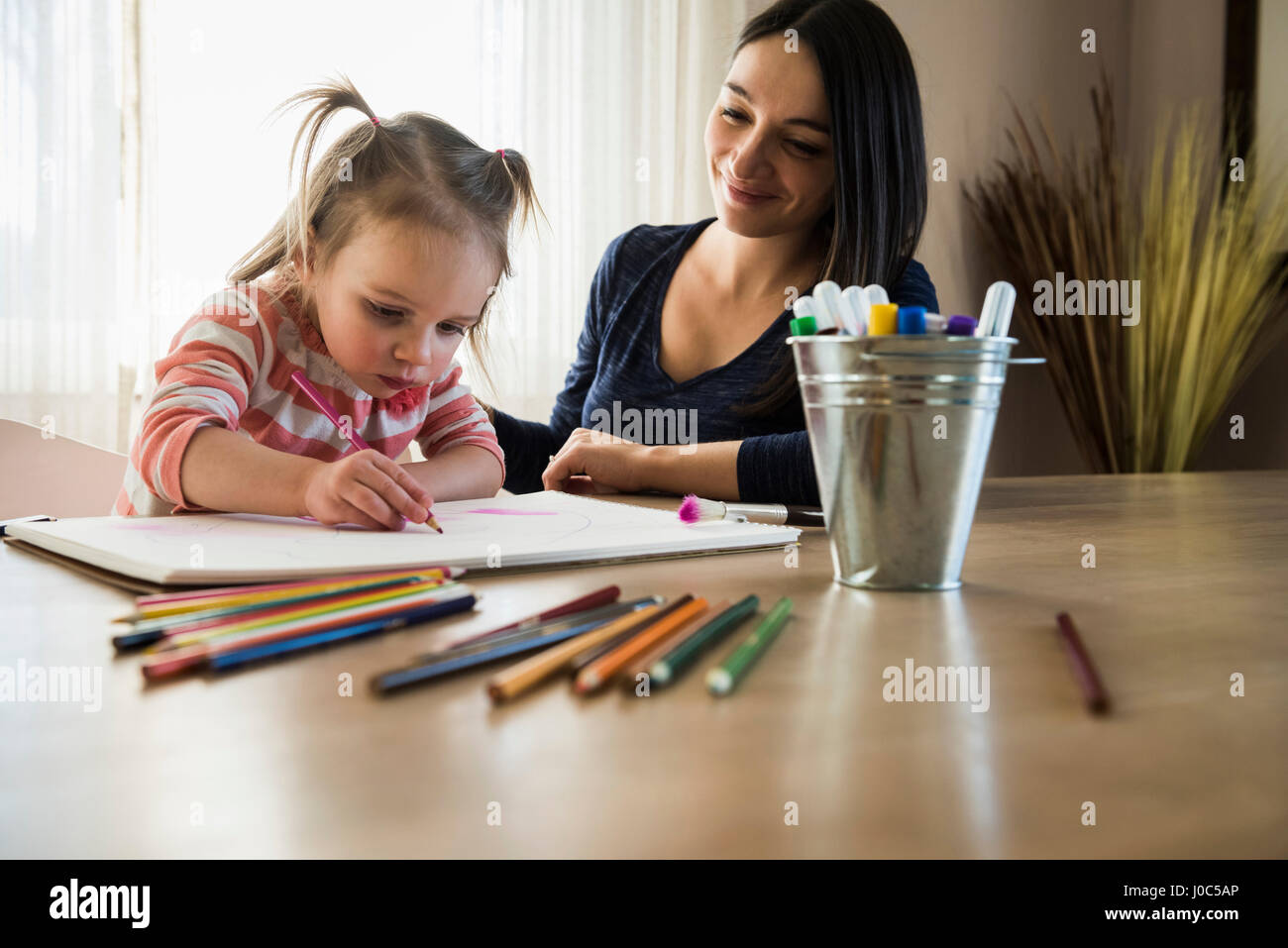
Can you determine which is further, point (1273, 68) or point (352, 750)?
point (1273, 68)

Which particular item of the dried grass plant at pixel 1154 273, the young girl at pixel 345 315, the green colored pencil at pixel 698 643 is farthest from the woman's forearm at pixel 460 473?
the dried grass plant at pixel 1154 273

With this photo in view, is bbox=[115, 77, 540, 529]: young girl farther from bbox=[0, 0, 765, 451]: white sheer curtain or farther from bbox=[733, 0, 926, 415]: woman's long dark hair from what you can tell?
bbox=[0, 0, 765, 451]: white sheer curtain

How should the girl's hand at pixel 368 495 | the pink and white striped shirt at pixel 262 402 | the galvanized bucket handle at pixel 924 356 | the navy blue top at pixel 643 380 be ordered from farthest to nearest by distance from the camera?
the navy blue top at pixel 643 380 < the pink and white striped shirt at pixel 262 402 < the girl's hand at pixel 368 495 < the galvanized bucket handle at pixel 924 356

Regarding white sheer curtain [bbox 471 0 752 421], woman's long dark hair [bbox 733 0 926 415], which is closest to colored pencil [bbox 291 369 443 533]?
woman's long dark hair [bbox 733 0 926 415]

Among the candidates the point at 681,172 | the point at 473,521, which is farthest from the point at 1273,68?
the point at 473,521

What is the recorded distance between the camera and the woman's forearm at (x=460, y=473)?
1.08 meters

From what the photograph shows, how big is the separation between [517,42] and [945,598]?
2.33m

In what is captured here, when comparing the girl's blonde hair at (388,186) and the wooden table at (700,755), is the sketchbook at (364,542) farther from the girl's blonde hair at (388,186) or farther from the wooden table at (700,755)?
the girl's blonde hair at (388,186)

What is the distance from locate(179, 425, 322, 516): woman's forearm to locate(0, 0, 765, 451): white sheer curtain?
1041 mm

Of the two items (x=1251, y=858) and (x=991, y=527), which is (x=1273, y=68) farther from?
(x=1251, y=858)

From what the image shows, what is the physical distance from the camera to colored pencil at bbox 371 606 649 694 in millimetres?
337

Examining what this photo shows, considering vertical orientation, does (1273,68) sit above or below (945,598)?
above

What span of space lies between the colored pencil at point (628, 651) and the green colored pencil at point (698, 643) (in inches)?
0.4
